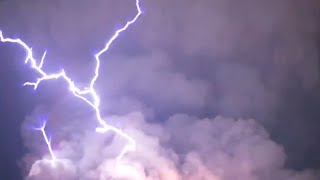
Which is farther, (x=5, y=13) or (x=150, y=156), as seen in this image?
(x=5, y=13)

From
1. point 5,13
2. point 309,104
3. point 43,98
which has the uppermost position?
point 5,13

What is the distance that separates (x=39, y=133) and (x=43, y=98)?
0.56ft

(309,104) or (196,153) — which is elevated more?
(309,104)

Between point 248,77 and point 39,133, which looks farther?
point 39,133

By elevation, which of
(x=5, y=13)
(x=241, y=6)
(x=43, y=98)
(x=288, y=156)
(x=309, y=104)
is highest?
(x=5, y=13)

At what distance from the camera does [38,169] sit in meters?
2.21

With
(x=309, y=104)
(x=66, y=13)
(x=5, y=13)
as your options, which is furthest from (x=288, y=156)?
(x=5, y=13)

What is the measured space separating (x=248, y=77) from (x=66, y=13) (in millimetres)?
935

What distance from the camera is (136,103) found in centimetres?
217

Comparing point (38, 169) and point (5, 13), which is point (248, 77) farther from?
point (5, 13)

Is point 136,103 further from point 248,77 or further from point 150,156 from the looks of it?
point 248,77

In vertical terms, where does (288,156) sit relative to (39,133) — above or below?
below

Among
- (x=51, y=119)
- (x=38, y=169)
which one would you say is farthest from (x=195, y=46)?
(x=38, y=169)

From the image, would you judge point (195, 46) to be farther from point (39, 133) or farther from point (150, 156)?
point (39, 133)
